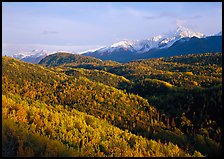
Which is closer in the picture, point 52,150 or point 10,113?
point 52,150

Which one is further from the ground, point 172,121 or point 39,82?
point 39,82

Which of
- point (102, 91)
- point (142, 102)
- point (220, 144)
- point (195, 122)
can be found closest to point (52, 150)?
point (220, 144)

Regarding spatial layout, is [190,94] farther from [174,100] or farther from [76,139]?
[76,139]

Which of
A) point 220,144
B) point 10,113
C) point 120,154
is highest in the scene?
point 10,113

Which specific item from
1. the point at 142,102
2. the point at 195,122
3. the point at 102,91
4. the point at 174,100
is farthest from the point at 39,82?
the point at 195,122

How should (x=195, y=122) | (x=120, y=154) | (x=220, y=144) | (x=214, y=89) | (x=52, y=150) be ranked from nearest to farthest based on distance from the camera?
(x=52, y=150) → (x=120, y=154) → (x=220, y=144) → (x=195, y=122) → (x=214, y=89)

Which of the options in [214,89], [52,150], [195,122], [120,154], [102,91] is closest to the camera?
[52,150]

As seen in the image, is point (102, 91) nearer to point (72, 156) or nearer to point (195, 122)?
point (195, 122)
